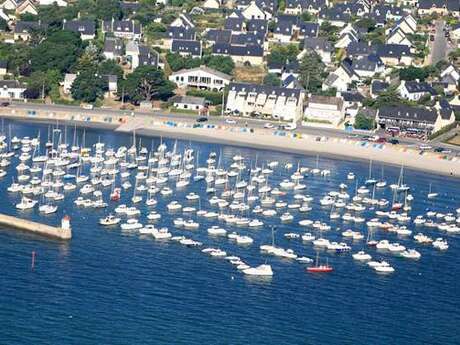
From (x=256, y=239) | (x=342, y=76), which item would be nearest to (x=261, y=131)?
(x=342, y=76)

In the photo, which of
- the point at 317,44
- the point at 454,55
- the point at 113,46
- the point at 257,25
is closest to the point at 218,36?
the point at 257,25

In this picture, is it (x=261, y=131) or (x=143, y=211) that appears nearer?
(x=143, y=211)

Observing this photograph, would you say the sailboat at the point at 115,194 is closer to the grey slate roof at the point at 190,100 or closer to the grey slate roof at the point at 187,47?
the grey slate roof at the point at 190,100

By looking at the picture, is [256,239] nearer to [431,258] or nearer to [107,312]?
[431,258]

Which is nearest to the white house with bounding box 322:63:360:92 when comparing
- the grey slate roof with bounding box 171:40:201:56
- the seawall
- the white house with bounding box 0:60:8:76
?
the grey slate roof with bounding box 171:40:201:56

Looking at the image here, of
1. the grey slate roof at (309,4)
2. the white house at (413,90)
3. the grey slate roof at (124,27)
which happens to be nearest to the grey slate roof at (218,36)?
the grey slate roof at (124,27)

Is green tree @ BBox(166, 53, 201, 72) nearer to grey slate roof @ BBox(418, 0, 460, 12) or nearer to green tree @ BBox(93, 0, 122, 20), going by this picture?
green tree @ BBox(93, 0, 122, 20)
